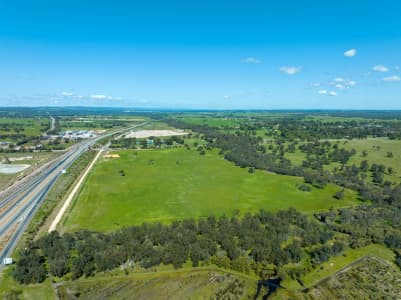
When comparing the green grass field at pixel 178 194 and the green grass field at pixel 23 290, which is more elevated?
the green grass field at pixel 178 194

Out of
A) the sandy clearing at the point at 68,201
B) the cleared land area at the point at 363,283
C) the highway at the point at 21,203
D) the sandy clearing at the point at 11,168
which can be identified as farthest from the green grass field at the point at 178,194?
the sandy clearing at the point at 11,168

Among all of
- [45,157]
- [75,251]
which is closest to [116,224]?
[75,251]

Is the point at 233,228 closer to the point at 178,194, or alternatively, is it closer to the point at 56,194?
the point at 178,194

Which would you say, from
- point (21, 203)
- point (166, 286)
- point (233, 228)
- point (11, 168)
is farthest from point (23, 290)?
point (11, 168)

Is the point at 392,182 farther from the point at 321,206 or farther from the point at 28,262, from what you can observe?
the point at 28,262

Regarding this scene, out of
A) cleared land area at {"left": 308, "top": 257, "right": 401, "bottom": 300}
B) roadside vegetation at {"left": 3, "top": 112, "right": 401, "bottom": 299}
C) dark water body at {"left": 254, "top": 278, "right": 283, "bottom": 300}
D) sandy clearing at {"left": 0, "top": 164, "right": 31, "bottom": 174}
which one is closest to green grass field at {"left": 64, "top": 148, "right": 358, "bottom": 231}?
roadside vegetation at {"left": 3, "top": 112, "right": 401, "bottom": 299}

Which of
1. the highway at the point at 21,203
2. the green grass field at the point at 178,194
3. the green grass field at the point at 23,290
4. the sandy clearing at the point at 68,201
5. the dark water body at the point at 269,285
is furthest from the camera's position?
the green grass field at the point at 178,194

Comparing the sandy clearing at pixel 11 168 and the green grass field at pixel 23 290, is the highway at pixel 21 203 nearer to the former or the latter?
the green grass field at pixel 23 290

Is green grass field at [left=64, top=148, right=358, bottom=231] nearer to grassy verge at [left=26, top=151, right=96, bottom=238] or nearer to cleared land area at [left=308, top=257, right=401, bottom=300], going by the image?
grassy verge at [left=26, top=151, right=96, bottom=238]
